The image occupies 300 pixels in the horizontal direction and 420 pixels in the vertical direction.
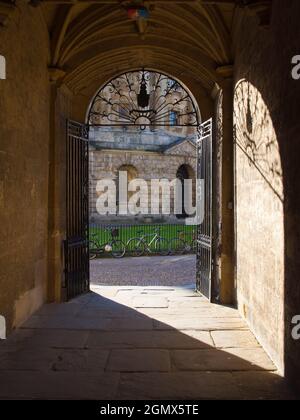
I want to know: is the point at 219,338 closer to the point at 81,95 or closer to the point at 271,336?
the point at 271,336

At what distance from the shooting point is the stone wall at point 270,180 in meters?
3.88

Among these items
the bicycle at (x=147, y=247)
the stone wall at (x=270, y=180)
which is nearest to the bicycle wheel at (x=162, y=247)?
the bicycle at (x=147, y=247)

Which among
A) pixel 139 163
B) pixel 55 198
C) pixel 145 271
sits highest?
pixel 139 163

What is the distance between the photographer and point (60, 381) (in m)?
4.02

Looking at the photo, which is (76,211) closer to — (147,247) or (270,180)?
(270,180)

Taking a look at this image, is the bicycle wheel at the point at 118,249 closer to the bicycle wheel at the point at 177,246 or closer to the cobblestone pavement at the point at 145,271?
the cobblestone pavement at the point at 145,271

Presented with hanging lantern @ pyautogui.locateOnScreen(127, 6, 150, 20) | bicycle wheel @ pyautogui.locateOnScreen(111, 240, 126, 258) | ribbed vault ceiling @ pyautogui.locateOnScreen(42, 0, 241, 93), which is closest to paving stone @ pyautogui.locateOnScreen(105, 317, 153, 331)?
ribbed vault ceiling @ pyautogui.locateOnScreen(42, 0, 241, 93)

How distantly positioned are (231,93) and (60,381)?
5.19m

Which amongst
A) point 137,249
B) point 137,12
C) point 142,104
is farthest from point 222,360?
point 137,249

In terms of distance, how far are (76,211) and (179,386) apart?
15.4ft

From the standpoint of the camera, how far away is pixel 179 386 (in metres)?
3.94

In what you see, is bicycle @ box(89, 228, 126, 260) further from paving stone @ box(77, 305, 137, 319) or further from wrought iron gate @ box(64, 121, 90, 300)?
paving stone @ box(77, 305, 137, 319)

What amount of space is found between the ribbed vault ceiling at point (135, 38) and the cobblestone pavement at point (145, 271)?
4.49 metres
